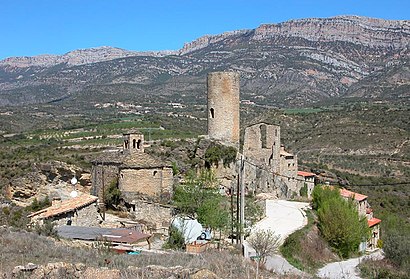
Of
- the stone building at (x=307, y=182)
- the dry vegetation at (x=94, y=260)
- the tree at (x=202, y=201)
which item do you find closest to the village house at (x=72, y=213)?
the tree at (x=202, y=201)

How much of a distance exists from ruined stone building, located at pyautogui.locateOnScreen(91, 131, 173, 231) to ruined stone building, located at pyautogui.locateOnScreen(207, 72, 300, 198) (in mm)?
3974

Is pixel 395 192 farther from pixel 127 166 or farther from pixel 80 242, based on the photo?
pixel 80 242

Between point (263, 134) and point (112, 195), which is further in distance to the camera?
point (263, 134)

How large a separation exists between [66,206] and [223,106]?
968 centimetres

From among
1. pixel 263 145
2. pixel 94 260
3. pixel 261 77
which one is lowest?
pixel 94 260

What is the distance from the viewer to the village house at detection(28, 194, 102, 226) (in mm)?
17531

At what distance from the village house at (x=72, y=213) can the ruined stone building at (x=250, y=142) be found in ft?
22.2

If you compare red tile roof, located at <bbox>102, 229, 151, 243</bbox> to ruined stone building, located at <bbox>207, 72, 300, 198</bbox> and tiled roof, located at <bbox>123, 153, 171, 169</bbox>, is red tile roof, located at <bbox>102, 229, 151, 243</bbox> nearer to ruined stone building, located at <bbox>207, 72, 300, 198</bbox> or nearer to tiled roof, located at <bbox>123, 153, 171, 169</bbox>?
tiled roof, located at <bbox>123, 153, 171, 169</bbox>

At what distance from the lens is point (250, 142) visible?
29.9 m

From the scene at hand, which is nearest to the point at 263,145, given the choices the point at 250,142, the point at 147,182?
the point at 250,142

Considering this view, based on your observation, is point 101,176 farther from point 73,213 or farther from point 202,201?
point 202,201

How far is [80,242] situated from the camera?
14.8m

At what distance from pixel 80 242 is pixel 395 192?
39.1 metres

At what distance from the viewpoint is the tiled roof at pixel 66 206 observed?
17.7 m
